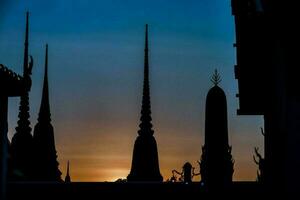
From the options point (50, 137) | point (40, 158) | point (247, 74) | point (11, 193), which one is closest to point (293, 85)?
point (247, 74)

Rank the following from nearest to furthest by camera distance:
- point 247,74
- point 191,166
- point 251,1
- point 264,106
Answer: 1. point 251,1
2. point 247,74
3. point 264,106
4. point 191,166

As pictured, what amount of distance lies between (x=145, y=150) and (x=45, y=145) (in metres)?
16.6

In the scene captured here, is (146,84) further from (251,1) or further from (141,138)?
(251,1)

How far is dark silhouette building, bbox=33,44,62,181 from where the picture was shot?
8927cm

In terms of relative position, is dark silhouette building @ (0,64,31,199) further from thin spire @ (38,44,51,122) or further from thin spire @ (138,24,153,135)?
thin spire @ (38,44,51,122)

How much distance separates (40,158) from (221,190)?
74.8 metres

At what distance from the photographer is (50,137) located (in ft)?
327

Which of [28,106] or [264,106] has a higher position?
[28,106]

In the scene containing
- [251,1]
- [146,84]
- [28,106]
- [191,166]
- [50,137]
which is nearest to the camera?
[251,1]

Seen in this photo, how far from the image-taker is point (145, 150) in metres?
87.6

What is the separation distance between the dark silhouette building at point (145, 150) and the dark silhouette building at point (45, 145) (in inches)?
395

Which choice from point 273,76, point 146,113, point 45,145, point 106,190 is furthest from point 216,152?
point 45,145

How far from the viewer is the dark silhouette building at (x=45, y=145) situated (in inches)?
3515

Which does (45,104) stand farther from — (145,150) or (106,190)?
(106,190)
